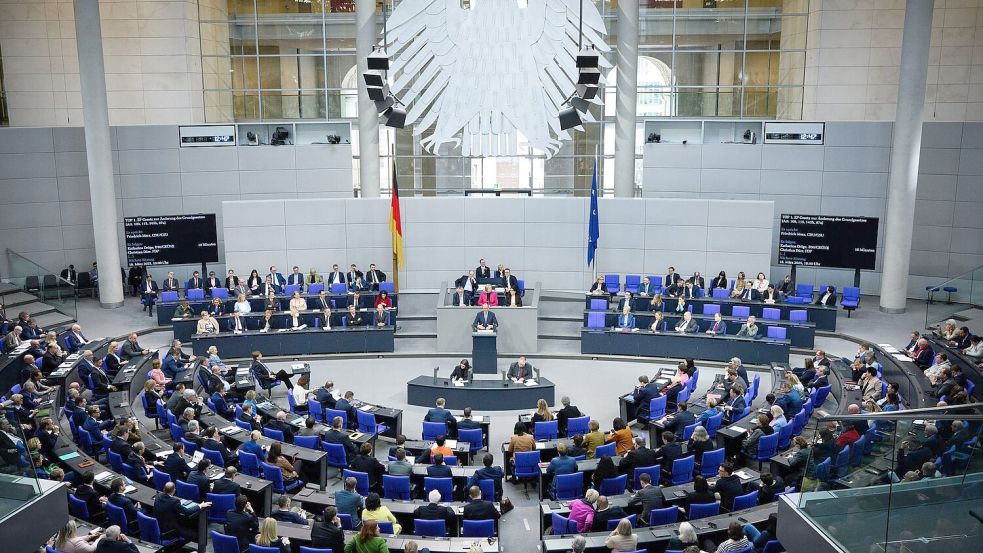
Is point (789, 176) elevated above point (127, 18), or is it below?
below

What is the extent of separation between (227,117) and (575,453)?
721 inches

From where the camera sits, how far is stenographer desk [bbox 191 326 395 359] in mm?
17703

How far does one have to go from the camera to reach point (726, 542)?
26.7 ft

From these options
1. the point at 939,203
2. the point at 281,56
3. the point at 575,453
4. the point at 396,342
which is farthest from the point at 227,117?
the point at 939,203

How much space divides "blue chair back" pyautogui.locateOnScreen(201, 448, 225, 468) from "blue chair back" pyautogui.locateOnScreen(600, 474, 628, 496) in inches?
198

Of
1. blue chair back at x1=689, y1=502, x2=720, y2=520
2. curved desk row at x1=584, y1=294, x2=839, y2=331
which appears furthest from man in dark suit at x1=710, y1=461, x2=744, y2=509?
curved desk row at x1=584, y1=294, x2=839, y2=331

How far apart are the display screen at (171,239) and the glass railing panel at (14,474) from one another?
14745 millimetres

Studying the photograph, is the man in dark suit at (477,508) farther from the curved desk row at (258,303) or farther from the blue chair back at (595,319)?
the curved desk row at (258,303)

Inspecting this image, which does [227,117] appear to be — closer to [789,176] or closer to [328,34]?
[328,34]

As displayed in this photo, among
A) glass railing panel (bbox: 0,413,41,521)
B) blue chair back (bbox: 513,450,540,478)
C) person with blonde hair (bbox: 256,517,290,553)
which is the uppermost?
glass railing panel (bbox: 0,413,41,521)

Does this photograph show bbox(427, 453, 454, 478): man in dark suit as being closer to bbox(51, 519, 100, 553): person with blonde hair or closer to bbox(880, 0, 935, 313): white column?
bbox(51, 519, 100, 553): person with blonde hair

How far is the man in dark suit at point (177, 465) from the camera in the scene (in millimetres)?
10258

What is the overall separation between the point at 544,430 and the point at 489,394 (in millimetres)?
2355

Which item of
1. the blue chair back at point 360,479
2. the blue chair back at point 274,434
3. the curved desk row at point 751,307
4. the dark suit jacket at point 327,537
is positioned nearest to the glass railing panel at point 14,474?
the dark suit jacket at point 327,537
